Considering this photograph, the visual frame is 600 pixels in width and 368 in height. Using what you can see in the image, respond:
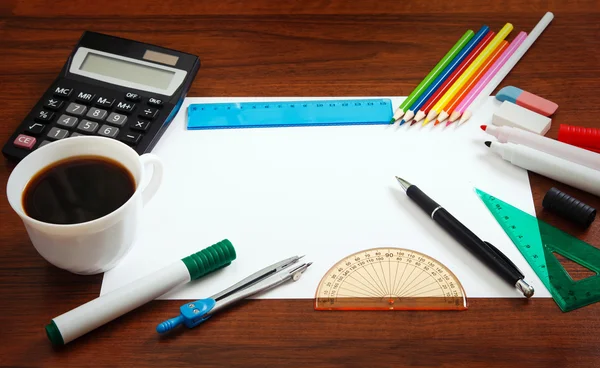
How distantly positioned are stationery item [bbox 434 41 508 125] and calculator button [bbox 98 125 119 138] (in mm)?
434

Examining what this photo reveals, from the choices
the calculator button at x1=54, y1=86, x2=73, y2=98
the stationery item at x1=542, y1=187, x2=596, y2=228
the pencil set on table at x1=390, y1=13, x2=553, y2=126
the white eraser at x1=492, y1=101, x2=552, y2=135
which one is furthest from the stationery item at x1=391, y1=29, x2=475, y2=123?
the calculator button at x1=54, y1=86, x2=73, y2=98

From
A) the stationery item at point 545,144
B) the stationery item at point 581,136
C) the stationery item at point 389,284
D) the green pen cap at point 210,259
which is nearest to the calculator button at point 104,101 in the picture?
the green pen cap at point 210,259

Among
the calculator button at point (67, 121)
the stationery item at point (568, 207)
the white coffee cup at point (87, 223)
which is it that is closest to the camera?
the white coffee cup at point (87, 223)

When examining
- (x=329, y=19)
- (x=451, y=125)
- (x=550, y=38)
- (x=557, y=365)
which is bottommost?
(x=557, y=365)

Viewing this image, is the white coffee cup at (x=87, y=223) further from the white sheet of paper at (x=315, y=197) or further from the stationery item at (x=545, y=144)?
the stationery item at (x=545, y=144)

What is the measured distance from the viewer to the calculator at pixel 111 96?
937 mm

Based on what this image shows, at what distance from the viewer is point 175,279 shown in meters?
0.77

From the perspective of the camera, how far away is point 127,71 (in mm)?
1021

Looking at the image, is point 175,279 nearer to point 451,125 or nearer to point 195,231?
point 195,231

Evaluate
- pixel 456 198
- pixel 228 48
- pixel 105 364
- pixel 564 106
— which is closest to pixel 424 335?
pixel 456 198

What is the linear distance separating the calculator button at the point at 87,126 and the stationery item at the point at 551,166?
52 centimetres

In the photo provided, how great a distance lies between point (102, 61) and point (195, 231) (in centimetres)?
33

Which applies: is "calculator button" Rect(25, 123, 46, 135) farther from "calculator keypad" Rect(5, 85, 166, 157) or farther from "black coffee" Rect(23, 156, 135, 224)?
"black coffee" Rect(23, 156, 135, 224)

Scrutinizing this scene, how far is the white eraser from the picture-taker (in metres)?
0.97
